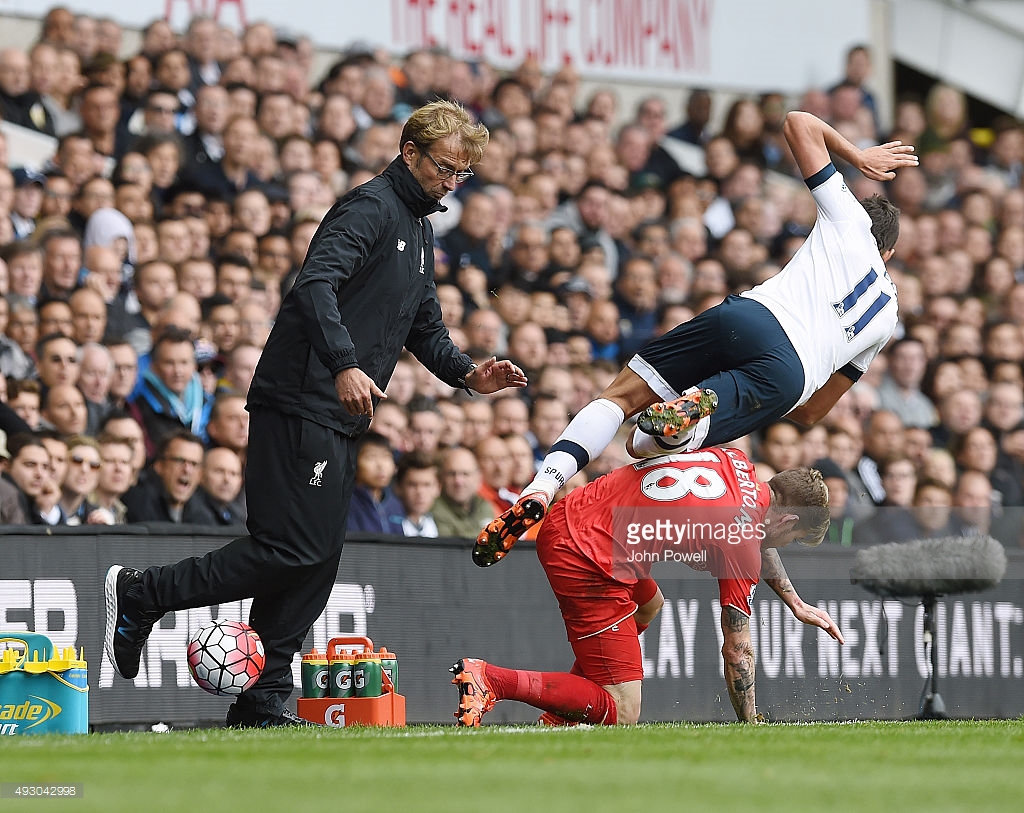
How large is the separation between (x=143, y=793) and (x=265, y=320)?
671cm

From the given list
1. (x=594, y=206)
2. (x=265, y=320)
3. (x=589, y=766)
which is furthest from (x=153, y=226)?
(x=589, y=766)

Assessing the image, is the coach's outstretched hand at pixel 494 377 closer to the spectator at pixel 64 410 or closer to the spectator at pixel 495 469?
the spectator at pixel 64 410

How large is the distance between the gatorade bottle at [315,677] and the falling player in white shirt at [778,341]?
844mm

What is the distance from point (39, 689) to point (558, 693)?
1.90 m

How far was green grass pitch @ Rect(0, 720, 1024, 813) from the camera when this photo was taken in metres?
3.78

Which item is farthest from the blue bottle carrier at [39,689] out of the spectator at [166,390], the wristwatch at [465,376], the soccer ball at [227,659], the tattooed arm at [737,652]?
the spectator at [166,390]

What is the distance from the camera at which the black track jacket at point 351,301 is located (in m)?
6.12

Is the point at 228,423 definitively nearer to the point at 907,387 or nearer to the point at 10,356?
the point at 10,356

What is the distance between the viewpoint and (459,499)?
9969 millimetres

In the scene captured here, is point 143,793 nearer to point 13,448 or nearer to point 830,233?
point 830,233

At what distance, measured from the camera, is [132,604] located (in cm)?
636

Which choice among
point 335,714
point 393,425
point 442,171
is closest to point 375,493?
point 393,425

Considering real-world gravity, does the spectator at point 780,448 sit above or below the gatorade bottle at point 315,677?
above

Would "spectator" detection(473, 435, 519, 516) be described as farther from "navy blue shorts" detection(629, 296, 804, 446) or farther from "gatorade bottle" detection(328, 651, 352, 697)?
"gatorade bottle" detection(328, 651, 352, 697)
